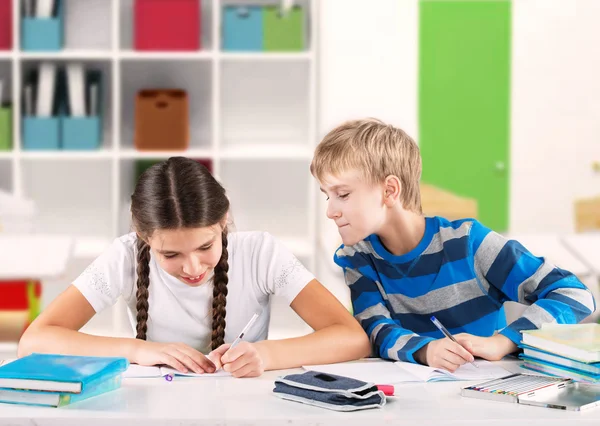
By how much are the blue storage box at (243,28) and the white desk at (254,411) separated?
290cm

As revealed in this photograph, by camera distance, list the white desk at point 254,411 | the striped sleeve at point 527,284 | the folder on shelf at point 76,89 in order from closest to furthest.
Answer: the white desk at point 254,411 → the striped sleeve at point 527,284 → the folder on shelf at point 76,89

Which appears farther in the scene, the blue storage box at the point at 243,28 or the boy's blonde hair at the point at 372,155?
the blue storage box at the point at 243,28

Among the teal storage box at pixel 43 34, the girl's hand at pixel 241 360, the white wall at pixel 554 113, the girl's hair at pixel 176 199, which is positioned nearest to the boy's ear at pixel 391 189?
the girl's hair at pixel 176 199

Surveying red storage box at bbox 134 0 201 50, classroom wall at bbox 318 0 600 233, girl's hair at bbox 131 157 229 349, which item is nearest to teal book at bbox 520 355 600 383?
girl's hair at bbox 131 157 229 349

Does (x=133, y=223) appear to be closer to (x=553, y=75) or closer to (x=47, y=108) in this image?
(x=47, y=108)

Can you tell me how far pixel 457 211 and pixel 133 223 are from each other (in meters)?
2.00

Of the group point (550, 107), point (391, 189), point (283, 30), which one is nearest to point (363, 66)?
point (283, 30)

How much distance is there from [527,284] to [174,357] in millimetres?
751

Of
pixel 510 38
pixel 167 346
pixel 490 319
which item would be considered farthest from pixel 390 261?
pixel 510 38

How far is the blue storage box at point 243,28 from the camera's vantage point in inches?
163

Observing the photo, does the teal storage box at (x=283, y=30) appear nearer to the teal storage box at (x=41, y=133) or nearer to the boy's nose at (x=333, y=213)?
the teal storage box at (x=41, y=133)

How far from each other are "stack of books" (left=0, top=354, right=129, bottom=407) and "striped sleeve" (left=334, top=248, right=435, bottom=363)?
544mm

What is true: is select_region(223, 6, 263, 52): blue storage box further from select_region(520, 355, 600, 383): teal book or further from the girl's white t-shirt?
select_region(520, 355, 600, 383): teal book

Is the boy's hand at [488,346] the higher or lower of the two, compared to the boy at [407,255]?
lower
